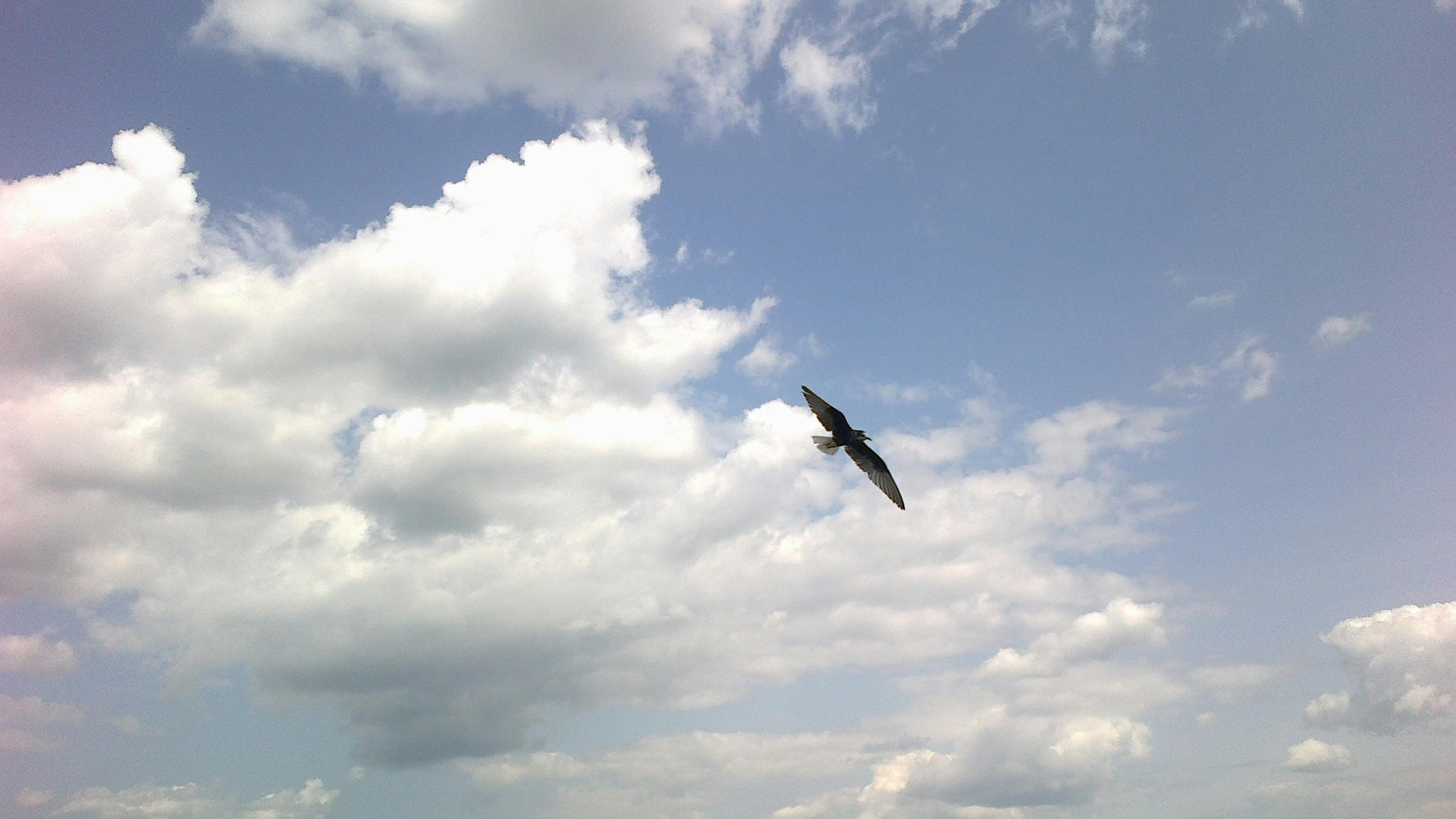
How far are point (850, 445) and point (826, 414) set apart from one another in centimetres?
403

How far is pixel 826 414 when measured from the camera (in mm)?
55750

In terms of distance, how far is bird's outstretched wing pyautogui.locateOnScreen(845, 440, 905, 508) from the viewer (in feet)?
196

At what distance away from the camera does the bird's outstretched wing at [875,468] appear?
59.6m

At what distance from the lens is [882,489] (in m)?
60.1

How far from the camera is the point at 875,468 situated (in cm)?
6097

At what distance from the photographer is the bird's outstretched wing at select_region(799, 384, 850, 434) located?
55.1m

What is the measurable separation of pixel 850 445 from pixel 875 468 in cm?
376

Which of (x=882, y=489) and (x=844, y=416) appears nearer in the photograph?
(x=844, y=416)

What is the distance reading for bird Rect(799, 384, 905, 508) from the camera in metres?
55.5

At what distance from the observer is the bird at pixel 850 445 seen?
182 ft

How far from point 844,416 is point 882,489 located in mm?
7627

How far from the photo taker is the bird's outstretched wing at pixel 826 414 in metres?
55.1

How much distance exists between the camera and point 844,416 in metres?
55.6
